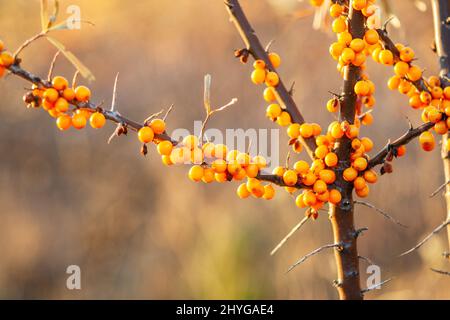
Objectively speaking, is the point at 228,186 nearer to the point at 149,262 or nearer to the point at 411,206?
the point at 149,262

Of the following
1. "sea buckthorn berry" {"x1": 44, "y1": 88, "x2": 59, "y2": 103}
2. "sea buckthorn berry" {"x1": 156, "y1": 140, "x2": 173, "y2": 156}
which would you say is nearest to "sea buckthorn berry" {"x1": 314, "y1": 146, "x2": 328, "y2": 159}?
"sea buckthorn berry" {"x1": 156, "y1": 140, "x2": 173, "y2": 156}

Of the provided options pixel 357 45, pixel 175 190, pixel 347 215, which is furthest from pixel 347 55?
pixel 175 190

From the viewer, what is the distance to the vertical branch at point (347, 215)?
1.25m

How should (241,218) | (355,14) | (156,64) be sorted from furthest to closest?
(156,64) → (241,218) → (355,14)

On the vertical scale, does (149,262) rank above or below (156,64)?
below

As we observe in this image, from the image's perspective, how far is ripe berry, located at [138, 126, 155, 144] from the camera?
1.10 meters

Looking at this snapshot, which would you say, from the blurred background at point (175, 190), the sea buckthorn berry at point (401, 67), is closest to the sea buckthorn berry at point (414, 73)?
the sea buckthorn berry at point (401, 67)

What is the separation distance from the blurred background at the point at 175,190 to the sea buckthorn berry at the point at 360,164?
82.7 inches

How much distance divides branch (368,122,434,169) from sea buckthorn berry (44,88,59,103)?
28.9 inches
